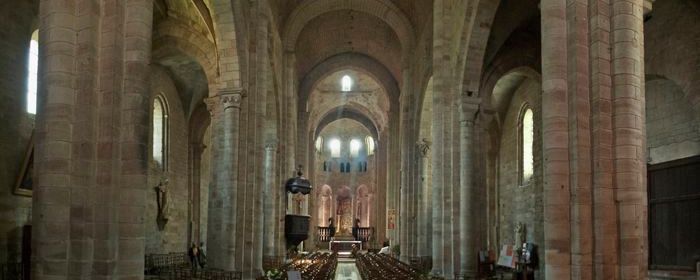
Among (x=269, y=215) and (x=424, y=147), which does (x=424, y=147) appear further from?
(x=269, y=215)

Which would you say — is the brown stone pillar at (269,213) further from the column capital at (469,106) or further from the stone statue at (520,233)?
the stone statue at (520,233)

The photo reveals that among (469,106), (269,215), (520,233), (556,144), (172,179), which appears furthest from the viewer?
(172,179)

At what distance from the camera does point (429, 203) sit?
3306 centimetres

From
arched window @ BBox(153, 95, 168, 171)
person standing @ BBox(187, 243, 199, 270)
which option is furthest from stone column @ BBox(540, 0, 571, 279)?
arched window @ BBox(153, 95, 168, 171)

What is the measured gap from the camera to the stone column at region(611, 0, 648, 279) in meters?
11.1

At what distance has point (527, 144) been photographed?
32938mm

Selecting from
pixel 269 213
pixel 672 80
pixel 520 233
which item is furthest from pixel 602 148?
pixel 269 213

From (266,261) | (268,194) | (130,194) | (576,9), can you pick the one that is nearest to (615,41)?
(576,9)

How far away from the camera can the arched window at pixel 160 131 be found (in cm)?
3097

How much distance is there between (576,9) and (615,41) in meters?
0.86

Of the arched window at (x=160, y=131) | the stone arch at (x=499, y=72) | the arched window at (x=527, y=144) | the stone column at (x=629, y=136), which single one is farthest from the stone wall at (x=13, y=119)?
the arched window at (x=527, y=144)

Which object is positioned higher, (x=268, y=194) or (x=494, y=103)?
(x=494, y=103)

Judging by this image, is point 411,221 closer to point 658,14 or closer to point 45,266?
point 658,14

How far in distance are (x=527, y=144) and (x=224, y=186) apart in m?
17.7
